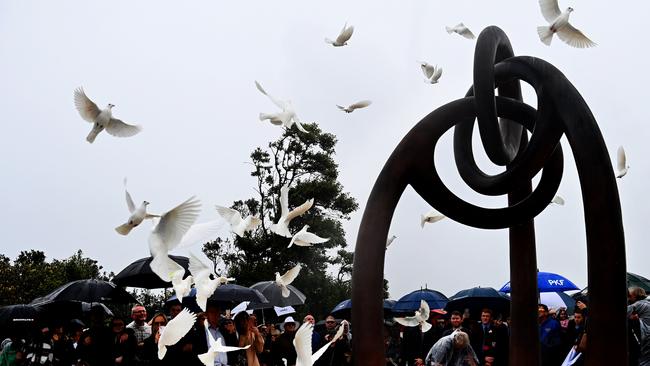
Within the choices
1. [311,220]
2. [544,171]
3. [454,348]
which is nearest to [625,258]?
[544,171]

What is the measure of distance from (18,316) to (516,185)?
12.0m

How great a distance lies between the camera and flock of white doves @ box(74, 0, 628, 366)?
4648 millimetres

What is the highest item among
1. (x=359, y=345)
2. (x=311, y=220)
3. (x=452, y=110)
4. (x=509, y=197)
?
(x=311, y=220)

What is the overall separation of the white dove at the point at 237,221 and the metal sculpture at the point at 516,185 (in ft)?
4.64

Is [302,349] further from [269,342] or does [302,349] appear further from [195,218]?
[269,342]

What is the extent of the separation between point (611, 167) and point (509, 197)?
5.02 ft

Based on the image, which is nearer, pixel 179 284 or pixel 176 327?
pixel 176 327

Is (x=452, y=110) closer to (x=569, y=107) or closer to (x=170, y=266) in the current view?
(x=569, y=107)

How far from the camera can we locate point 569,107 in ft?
13.1

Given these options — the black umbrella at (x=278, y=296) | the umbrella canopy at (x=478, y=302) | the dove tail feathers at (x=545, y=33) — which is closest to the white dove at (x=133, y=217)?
the dove tail feathers at (x=545, y=33)

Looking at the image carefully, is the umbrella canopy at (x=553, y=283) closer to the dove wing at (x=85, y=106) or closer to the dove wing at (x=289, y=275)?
the dove wing at (x=289, y=275)

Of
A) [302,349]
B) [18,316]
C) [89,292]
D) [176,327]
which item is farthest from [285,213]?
[18,316]

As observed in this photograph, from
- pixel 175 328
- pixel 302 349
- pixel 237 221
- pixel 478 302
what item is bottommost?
pixel 302 349

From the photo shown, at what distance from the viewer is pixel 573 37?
5.40 metres
